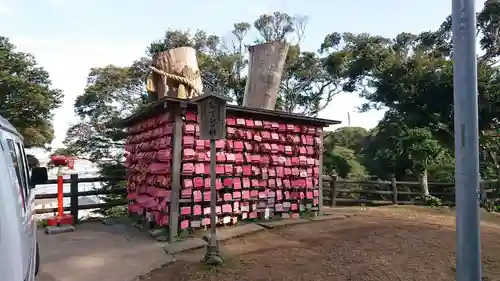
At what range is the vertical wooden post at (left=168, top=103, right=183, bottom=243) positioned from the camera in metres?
5.70

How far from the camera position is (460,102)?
2.32 m

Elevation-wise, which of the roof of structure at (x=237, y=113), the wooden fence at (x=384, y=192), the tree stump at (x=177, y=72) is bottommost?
the wooden fence at (x=384, y=192)

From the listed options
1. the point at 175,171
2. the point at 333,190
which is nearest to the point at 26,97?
the point at 175,171

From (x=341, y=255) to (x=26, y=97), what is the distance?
11.3m

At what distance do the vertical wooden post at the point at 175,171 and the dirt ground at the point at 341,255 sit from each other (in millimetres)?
700

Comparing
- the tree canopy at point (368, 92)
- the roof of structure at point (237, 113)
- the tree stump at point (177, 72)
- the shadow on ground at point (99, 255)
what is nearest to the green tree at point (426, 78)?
the tree canopy at point (368, 92)

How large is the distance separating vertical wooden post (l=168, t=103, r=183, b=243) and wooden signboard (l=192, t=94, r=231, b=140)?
0.93 m

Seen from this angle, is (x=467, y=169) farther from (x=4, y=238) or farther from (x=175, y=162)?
(x=175, y=162)

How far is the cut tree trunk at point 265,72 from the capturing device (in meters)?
6.91

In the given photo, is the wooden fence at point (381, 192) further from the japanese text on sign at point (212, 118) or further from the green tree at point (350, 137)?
the japanese text on sign at point (212, 118)

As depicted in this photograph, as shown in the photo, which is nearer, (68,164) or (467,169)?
(467,169)

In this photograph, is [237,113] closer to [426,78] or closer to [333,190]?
[333,190]

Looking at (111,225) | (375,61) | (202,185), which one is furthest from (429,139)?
(111,225)

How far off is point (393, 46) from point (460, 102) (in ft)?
53.5
